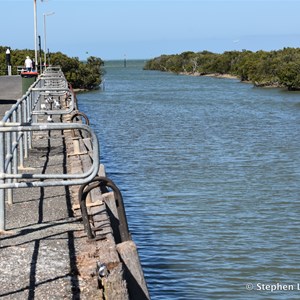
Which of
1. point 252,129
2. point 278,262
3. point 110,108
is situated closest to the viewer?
point 278,262

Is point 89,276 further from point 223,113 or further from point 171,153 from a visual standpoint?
point 223,113

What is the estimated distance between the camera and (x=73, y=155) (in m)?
12.6

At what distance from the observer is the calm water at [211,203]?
37.7 feet

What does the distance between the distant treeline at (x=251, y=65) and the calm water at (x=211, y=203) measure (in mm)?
45082

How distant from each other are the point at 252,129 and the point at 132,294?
2997cm

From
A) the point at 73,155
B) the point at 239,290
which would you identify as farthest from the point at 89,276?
the point at 73,155

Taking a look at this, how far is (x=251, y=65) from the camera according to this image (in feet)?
354

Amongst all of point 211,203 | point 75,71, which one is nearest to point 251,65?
point 75,71

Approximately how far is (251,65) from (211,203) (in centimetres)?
9280

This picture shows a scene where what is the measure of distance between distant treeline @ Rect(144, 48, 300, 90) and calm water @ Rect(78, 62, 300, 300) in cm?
4508

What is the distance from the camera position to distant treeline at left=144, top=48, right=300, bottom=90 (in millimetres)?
81319

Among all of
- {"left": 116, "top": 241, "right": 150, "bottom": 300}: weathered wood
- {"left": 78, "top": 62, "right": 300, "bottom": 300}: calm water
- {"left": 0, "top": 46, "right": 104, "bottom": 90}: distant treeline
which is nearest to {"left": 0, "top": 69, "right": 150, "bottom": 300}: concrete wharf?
{"left": 116, "top": 241, "right": 150, "bottom": 300}: weathered wood

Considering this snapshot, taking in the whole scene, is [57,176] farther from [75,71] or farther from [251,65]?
[251,65]

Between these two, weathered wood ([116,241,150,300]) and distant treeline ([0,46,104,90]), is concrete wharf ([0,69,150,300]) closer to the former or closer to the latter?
weathered wood ([116,241,150,300])
